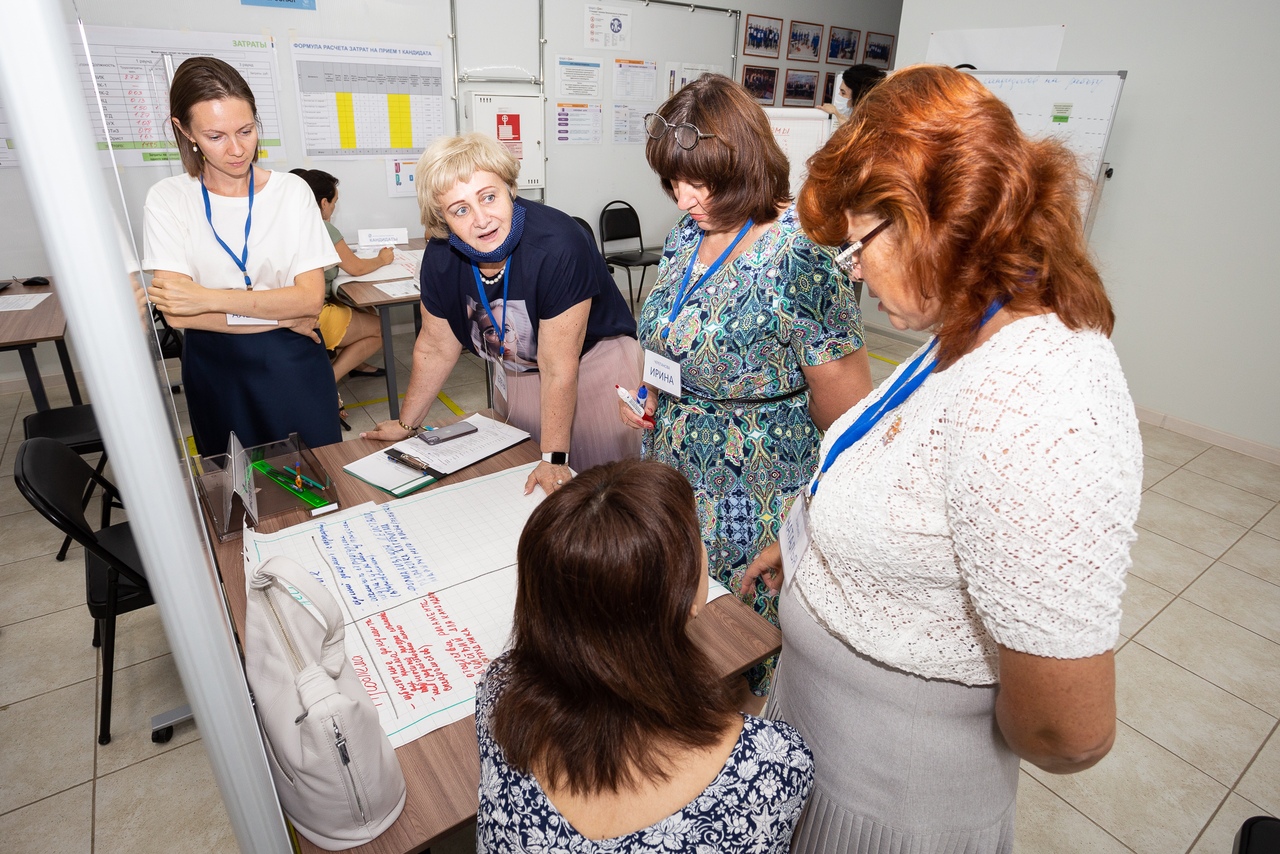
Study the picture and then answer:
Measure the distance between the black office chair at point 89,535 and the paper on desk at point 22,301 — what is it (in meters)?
1.82

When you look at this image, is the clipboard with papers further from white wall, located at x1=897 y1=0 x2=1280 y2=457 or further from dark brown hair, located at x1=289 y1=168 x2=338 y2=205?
white wall, located at x1=897 y1=0 x2=1280 y2=457

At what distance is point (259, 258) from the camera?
202 cm

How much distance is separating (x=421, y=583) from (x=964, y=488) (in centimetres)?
106

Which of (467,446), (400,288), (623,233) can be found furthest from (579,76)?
(467,446)

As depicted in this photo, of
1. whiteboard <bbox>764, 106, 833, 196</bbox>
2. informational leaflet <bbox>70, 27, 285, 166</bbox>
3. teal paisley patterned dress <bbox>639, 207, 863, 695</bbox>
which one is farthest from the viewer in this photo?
whiteboard <bbox>764, 106, 833, 196</bbox>

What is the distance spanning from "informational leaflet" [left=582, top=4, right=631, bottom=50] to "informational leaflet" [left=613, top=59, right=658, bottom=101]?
140mm

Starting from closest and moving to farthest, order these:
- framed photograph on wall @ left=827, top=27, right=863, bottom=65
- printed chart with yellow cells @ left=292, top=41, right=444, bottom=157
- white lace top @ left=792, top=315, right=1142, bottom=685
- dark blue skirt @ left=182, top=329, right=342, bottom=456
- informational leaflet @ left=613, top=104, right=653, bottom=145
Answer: white lace top @ left=792, top=315, right=1142, bottom=685 < dark blue skirt @ left=182, top=329, right=342, bottom=456 < printed chart with yellow cells @ left=292, top=41, right=444, bottom=157 < informational leaflet @ left=613, top=104, right=653, bottom=145 < framed photograph on wall @ left=827, top=27, right=863, bottom=65

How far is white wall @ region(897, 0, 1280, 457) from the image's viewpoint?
3789 millimetres

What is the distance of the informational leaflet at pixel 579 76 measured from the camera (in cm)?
553

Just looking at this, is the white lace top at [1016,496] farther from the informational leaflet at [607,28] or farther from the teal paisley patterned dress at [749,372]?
the informational leaflet at [607,28]

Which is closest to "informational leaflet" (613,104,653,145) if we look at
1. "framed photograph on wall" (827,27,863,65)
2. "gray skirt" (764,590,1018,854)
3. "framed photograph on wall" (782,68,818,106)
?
"framed photograph on wall" (782,68,818,106)

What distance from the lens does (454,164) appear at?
1.67m

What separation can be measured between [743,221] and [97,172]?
1363 mm

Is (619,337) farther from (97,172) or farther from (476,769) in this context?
(97,172)
